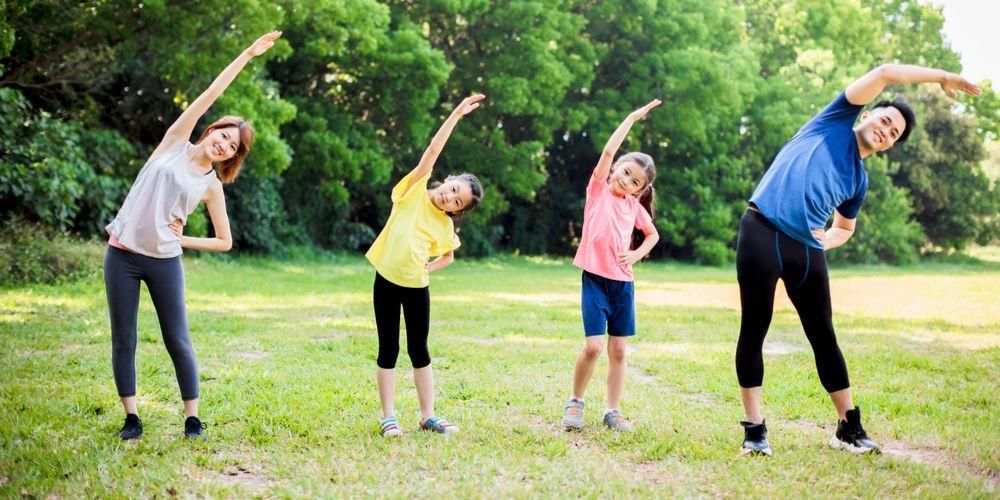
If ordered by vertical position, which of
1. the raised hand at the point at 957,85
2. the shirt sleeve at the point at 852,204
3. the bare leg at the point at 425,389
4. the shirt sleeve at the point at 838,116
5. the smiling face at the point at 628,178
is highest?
the raised hand at the point at 957,85

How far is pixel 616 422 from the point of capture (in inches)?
203

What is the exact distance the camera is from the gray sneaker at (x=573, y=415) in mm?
5129

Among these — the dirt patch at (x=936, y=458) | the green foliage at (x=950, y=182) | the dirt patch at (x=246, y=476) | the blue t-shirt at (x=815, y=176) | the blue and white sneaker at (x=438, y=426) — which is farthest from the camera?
the green foliage at (x=950, y=182)

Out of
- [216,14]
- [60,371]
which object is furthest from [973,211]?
[60,371]

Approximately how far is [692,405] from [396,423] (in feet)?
7.49

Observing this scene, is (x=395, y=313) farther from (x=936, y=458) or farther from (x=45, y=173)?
(x=45, y=173)

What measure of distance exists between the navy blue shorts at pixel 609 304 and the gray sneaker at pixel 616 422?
1.68ft

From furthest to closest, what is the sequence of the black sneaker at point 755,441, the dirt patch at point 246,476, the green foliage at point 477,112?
the green foliage at point 477,112 < the black sneaker at point 755,441 < the dirt patch at point 246,476

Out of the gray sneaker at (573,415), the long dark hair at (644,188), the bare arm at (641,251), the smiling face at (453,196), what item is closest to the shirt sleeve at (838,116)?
the long dark hair at (644,188)

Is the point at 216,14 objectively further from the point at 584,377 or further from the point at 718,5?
the point at 718,5

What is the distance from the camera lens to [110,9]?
15477mm

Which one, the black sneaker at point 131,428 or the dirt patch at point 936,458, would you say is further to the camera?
the black sneaker at point 131,428

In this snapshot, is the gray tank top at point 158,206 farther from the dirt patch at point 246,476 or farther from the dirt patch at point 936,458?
the dirt patch at point 936,458

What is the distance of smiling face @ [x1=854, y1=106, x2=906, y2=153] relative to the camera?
177 inches
